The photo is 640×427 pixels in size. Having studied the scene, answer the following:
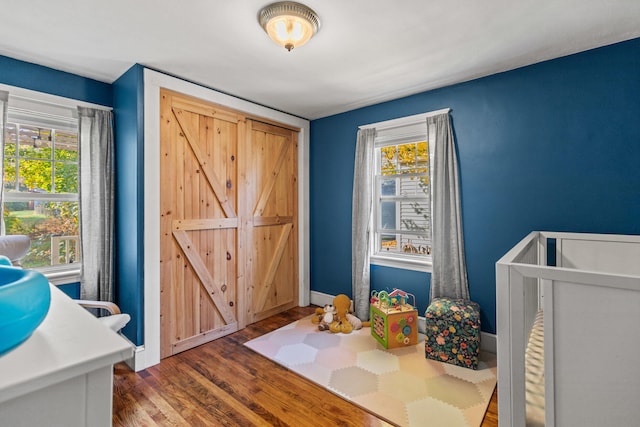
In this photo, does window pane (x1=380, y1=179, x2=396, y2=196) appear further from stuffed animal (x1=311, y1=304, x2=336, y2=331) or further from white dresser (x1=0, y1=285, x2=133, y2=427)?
white dresser (x1=0, y1=285, x2=133, y2=427)

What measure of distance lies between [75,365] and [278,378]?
6.58ft

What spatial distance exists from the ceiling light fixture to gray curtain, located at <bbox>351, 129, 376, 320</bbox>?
5.34ft

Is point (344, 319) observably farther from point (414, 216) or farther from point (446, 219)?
point (446, 219)

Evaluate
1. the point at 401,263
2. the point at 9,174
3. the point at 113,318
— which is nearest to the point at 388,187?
the point at 401,263

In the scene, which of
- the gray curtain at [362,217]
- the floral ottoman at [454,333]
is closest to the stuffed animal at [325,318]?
the gray curtain at [362,217]

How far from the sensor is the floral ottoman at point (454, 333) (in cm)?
240

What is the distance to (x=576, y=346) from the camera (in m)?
1.06

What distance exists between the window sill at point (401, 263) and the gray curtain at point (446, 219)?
148 mm

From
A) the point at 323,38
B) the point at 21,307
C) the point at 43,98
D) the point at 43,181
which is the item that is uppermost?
the point at 323,38

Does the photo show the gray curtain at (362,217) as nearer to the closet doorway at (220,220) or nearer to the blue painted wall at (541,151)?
the blue painted wall at (541,151)

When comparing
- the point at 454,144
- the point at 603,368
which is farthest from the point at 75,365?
the point at 454,144

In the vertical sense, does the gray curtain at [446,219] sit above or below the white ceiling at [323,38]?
below

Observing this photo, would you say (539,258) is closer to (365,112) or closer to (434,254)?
(434,254)

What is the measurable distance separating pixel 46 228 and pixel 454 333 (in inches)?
137
